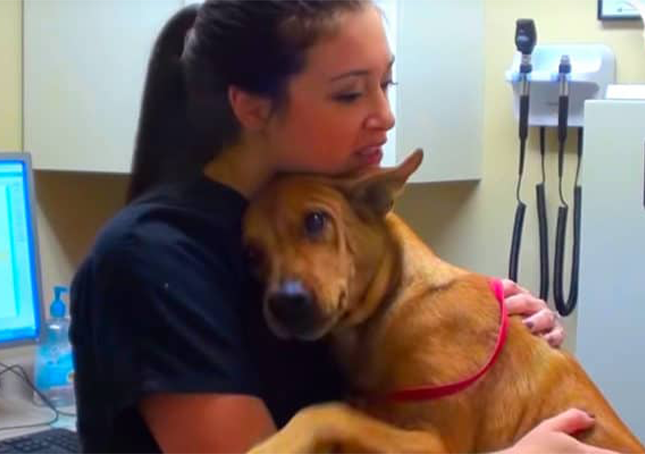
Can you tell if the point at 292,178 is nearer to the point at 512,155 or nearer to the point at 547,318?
the point at 547,318

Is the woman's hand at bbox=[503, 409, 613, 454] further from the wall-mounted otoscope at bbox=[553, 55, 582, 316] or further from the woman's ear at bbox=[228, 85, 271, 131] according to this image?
the wall-mounted otoscope at bbox=[553, 55, 582, 316]

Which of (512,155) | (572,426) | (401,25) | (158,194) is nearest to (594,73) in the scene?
(512,155)

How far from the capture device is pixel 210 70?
1.25m

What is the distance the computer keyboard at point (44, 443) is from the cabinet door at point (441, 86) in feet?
2.59

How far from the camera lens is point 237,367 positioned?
1143mm

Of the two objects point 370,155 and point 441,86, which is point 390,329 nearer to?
point 370,155

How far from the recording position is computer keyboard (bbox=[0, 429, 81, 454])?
1.80 m

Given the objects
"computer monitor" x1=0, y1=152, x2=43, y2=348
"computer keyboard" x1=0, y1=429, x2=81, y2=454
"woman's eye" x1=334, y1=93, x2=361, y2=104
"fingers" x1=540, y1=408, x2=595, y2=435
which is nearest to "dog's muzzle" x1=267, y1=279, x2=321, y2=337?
"woman's eye" x1=334, y1=93, x2=361, y2=104

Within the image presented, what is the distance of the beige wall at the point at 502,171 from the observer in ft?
7.02

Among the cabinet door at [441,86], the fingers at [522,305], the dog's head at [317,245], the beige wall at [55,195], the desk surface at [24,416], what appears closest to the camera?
the dog's head at [317,245]

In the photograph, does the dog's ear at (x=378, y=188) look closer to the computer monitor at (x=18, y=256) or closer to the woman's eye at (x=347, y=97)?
the woman's eye at (x=347, y=97)

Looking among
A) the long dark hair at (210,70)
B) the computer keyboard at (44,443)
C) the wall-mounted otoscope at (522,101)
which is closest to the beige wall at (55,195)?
the computer keyboard at (44,443)

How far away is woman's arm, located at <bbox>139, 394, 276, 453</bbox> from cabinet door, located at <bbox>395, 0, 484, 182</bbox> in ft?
3.26

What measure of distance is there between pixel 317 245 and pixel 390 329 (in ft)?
0.49
